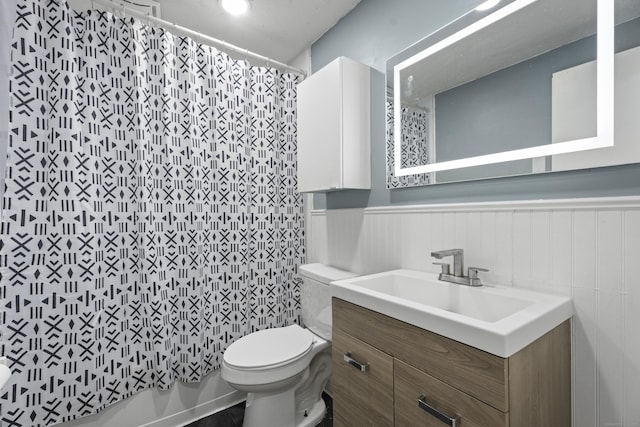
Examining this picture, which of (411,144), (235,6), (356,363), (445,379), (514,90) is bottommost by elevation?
(356,363)

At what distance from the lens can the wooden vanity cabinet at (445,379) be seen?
685 millimetres

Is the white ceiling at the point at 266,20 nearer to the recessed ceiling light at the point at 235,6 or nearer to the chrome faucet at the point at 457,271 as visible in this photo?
the recessed ceiling light at the point at 235,6

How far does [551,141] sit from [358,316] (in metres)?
0.89

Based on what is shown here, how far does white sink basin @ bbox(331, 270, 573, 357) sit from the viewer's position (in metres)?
0.69

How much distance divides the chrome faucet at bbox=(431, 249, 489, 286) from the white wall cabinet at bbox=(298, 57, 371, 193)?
626 millimetres

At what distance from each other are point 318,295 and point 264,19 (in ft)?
5.68

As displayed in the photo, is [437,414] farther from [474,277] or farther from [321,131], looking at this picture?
[321,131]

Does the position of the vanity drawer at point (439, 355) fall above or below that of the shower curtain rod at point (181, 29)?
below

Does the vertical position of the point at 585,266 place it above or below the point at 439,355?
above

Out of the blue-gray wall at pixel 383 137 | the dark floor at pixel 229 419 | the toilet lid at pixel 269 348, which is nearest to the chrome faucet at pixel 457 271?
the blue-gray wall at pixel 383 137

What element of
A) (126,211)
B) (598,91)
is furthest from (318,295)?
(598,91)

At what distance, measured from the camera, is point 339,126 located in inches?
59.3

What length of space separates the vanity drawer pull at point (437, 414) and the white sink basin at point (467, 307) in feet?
0.71

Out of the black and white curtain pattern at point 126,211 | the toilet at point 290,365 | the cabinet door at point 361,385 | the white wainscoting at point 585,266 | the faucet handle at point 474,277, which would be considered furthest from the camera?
the toilet at point 290,365
